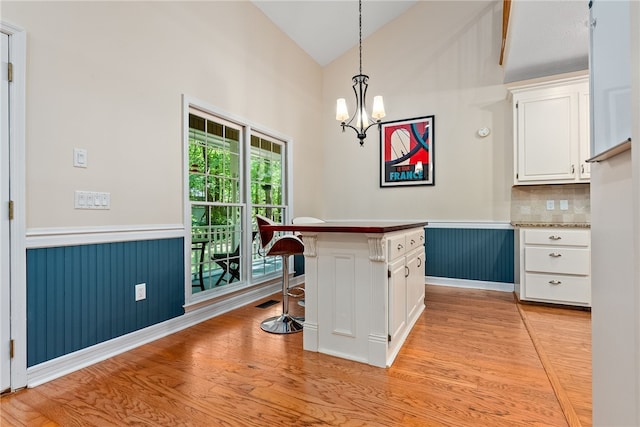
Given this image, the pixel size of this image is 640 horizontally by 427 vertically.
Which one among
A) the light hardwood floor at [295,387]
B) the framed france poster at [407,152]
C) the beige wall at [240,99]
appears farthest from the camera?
the framed france poster at [407,152]

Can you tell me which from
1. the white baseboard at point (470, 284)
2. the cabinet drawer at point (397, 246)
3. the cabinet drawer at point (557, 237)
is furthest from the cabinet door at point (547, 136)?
the cabinet drawer at point (397, 246)

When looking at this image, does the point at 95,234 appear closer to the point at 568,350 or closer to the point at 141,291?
the point at 141,291

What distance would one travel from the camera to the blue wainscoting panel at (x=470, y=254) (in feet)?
12.8

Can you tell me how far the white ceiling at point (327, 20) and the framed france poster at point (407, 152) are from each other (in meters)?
1.38

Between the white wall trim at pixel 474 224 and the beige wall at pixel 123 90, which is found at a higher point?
the beige wall at pixel 123 90

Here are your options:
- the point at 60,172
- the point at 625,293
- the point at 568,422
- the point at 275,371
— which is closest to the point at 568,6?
the point at 625,293

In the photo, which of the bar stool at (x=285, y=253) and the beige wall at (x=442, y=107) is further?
the beige wall at (x=442, y=107)

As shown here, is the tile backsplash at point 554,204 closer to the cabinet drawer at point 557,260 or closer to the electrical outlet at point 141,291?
the cabinet drawer at point 557,260

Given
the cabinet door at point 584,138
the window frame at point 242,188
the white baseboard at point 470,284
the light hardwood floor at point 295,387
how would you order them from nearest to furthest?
the light hardwood floor at point 295,387 → the window frame at point 242,188 → the cabinet door at point 584,138 → the white baseboard at point 470,284

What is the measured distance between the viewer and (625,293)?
0.86 m

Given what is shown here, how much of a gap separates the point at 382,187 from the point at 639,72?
12.6 ft

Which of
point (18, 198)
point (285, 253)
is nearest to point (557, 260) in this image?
point (285, 253)

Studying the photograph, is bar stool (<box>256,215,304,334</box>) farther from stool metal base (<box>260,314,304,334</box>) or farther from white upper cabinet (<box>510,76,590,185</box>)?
white upper cabinet (<box>510,76,590,185</box>)

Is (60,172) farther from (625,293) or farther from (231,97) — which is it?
(625,293)
